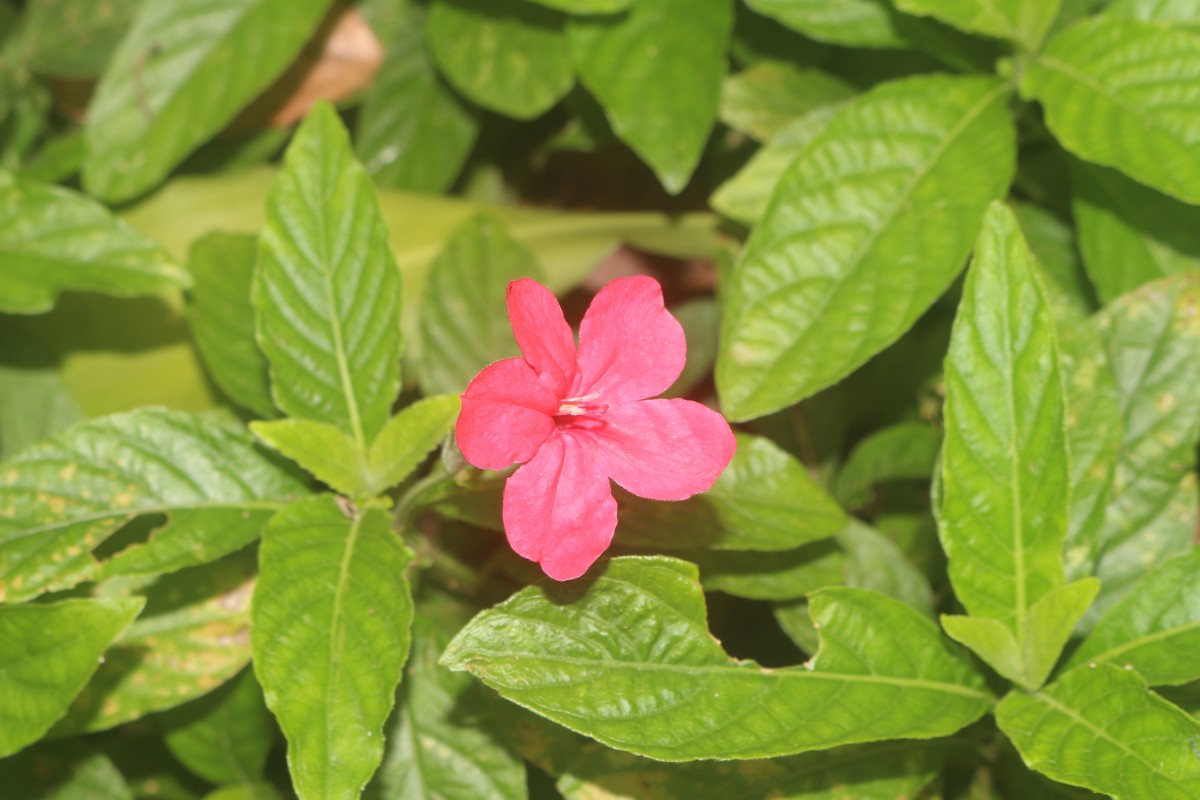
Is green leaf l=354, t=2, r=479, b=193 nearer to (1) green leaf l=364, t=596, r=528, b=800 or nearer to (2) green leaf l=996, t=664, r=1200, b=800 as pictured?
(1) green leaf l=364, t=596, r=528, b=800

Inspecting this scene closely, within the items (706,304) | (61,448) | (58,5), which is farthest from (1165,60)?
(58,5)

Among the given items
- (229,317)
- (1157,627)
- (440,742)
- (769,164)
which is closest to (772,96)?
(769,164)

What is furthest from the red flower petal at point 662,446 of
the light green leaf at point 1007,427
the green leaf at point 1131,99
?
the green leaf at point 1131,99

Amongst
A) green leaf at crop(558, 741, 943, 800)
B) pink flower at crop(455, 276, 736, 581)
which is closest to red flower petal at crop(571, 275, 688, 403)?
pink flower at crop(455, 276, 736, 581)

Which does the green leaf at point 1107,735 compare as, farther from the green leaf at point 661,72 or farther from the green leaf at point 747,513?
the green leaf at point 661,72

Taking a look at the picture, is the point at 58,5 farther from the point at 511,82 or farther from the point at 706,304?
the point at 706,304
